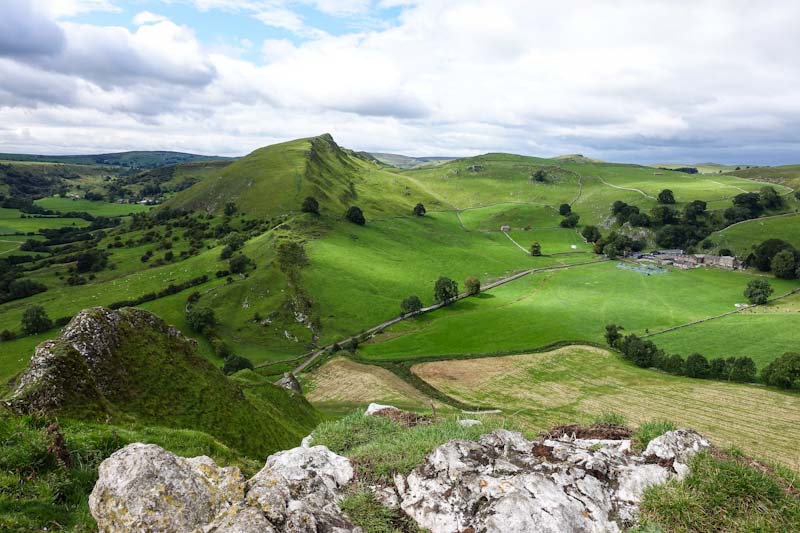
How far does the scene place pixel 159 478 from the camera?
882cm

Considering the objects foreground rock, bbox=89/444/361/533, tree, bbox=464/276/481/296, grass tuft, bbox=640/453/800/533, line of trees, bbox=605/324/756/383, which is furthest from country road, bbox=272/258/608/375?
grass tuft, bbox=640/453/800/533

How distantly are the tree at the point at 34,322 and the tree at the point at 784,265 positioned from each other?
212202 mm

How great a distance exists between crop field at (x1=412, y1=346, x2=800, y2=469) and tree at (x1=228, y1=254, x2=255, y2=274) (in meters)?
70.6

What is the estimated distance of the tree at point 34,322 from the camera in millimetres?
92625

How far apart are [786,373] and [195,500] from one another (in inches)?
3599

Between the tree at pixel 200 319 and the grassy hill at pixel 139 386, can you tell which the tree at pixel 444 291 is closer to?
the tree at pixel 200 319

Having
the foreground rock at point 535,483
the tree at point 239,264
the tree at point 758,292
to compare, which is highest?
the foreground rock at point 535,483

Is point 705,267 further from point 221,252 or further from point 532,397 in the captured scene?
point 221,252

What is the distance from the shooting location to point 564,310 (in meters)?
111

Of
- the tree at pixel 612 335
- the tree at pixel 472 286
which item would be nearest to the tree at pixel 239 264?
the tree at pixel 472 286

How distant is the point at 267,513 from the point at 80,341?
2312 centimetres

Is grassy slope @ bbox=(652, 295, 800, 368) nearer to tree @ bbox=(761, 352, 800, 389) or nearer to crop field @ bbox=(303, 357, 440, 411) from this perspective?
tree @ bbox=(761, 352, 800, 389)

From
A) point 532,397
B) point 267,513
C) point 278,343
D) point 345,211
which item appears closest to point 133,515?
point 267,513

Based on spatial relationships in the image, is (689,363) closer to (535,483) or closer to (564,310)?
(564,310)
